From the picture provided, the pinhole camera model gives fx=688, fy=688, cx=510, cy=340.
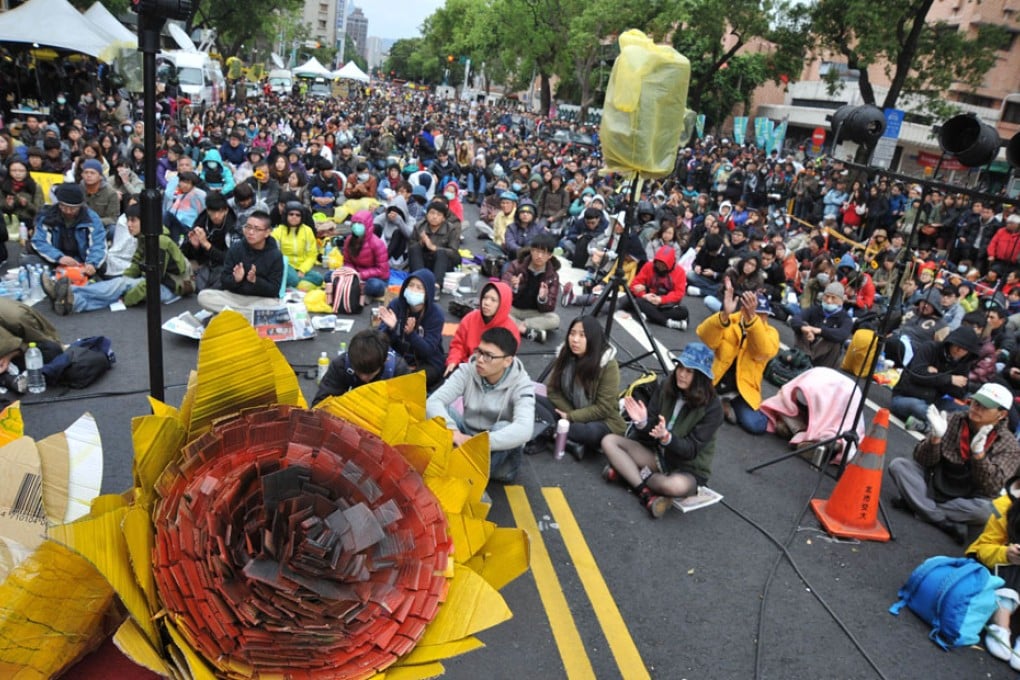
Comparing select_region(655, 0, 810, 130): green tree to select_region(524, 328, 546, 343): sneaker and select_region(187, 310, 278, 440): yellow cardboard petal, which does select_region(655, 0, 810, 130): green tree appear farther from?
select_region(187, 310, 278, 440): yellow cardboard petal

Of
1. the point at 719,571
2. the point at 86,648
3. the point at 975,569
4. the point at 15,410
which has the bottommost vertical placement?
the point at 719,571

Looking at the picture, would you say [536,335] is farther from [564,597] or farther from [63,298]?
[63,298]

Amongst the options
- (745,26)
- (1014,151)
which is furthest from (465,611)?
(745,26)

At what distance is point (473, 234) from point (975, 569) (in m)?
11.5

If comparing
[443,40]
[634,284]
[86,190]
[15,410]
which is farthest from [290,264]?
[443,40]

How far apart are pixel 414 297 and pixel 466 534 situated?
16.8 ft

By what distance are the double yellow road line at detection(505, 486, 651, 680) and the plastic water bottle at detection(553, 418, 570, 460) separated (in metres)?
0.52

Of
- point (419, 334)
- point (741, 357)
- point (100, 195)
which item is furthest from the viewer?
point (100, 195)

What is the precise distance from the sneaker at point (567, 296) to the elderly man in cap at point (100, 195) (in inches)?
241

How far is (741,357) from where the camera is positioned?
6.58 meters

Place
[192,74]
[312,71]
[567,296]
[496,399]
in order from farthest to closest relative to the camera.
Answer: [312,71] → [192,74] → [567,296] → [496,399]

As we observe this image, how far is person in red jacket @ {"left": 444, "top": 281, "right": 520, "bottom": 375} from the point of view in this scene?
19.7ft

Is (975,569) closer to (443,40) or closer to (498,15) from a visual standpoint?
(498,15)

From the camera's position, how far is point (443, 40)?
8138 centimetres
